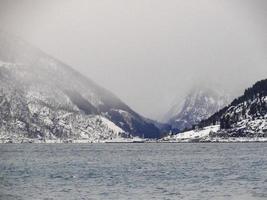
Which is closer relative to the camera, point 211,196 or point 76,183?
point 211,196

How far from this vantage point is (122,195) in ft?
300

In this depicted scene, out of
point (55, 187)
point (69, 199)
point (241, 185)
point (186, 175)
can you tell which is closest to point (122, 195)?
point (69, 199)

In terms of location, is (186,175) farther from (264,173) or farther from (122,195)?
(122,195)

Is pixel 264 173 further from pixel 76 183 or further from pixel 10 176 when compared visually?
pixel 10 176

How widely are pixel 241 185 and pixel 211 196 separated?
18429mm

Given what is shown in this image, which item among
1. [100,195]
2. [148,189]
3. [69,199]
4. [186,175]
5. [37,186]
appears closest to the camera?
[69,199]

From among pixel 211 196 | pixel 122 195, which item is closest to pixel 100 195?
pixel 122 195

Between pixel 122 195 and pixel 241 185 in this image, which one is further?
pixel 241 185

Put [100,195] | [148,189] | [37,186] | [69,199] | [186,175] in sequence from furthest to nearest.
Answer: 1. [186,175]
2. [37,186]
3. [148,189]
4. [100,195]
5. [69,199]

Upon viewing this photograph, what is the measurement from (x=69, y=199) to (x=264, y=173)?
63.1 m

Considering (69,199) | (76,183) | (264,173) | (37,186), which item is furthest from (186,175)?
(69,199)

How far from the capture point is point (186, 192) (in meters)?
94.4

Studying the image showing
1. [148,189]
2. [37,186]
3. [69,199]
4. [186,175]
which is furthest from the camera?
[186,175]

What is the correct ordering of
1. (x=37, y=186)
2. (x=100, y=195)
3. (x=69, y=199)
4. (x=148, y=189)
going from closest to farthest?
(x=69, y=199) → (x=100, y=195) → (x=148, y=189) → (x=37, y=186)
